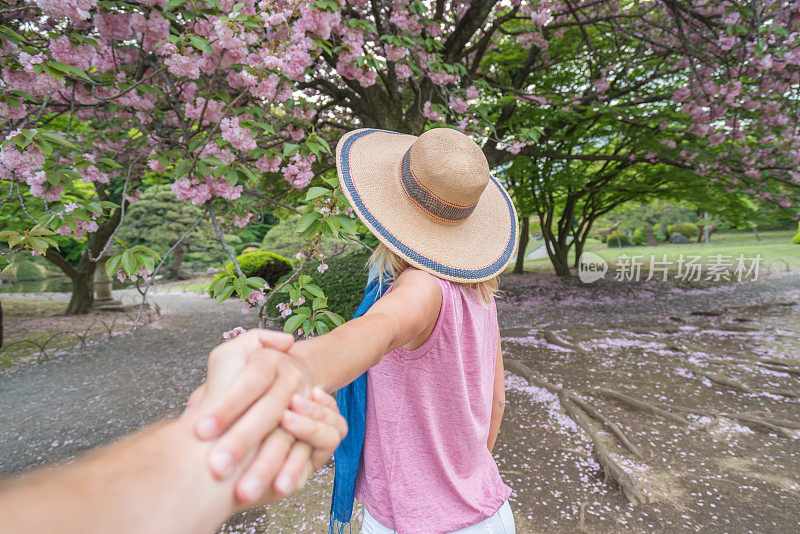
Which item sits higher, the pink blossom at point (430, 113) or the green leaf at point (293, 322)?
the pink blossom at point (430, 113)

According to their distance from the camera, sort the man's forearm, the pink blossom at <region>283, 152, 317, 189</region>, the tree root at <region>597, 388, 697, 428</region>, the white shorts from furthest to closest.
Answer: the tree root at <region>597, 388, 697, 428</region>, the pink blossom at <region>283, 152, 317, 189</region>, the white shorts, the man's forearm

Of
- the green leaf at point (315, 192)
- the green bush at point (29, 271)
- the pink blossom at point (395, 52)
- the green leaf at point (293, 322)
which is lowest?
the green bush at point (29, 271)

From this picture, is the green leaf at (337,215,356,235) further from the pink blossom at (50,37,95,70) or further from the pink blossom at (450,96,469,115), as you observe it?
the pink blossom at (450,96,469,115)

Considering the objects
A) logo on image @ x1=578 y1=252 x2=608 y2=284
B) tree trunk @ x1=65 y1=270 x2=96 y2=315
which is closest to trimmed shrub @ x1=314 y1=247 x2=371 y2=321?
tree trunk @ x1=65 y1=270 x2=96 y2=315

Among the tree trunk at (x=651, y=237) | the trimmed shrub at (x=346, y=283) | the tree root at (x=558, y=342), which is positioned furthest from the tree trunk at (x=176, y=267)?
the tree trunk at (x=651, y=237)

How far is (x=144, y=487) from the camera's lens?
40 cm

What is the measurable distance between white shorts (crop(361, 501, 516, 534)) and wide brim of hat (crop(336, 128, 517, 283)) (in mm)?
862

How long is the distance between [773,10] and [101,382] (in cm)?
1037

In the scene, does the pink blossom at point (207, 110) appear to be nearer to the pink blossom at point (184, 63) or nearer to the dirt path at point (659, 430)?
the pink blossom at point (184, 63)

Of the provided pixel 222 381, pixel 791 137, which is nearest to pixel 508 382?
pixel 222 381

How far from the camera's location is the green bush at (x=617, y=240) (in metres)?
26.6

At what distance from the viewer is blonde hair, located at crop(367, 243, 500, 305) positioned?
44.8 inches

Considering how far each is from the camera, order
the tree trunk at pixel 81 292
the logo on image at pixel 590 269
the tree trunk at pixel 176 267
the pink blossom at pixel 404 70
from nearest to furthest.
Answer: the pink blossom at pixel 404 70, the tree trunk at pixel 81 292, the logo on image at pixel 590 269, the tree trunk at pixel 176 267

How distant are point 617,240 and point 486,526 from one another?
31.9 meters
